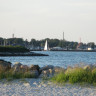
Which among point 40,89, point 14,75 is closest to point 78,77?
point 40,89

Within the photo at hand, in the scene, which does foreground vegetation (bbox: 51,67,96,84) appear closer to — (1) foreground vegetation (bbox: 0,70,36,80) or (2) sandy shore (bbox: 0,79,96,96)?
(2) sandy shore (bbox: 0,79,96,96)

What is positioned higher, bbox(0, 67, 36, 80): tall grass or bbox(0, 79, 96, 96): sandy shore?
bbox(0, 67, 36, 80): tall grass

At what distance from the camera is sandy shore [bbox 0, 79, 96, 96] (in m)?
10.6

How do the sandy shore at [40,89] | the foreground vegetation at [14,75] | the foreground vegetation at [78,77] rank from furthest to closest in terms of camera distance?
the foreground vegetation at [14,75] < the foreground vegetation at [78,77] < the sandy shore at [40,89]

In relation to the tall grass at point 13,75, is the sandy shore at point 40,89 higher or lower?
lower

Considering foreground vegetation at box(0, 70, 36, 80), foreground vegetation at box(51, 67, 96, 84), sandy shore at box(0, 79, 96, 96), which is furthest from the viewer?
foreground vegetation at box(0, 70, 36, 80)

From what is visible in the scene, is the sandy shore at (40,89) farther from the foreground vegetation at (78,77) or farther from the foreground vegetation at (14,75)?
the foreground vegetation at (14,75)

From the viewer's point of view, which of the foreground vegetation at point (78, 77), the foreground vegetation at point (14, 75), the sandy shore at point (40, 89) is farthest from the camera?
the foreground vegetation at point (14, 75)

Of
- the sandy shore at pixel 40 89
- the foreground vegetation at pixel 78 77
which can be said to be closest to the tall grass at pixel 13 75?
the sandy shore at pixel 40 89

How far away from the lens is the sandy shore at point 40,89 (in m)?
10.6

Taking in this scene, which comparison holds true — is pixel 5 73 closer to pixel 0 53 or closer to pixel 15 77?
pixel 15 77

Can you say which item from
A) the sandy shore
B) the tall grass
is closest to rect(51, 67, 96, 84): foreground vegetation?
the sandy shore

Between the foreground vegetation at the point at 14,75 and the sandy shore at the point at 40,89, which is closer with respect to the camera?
the sandy shore at the point at 40,89

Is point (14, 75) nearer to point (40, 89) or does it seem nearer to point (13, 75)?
point (13, 75)
